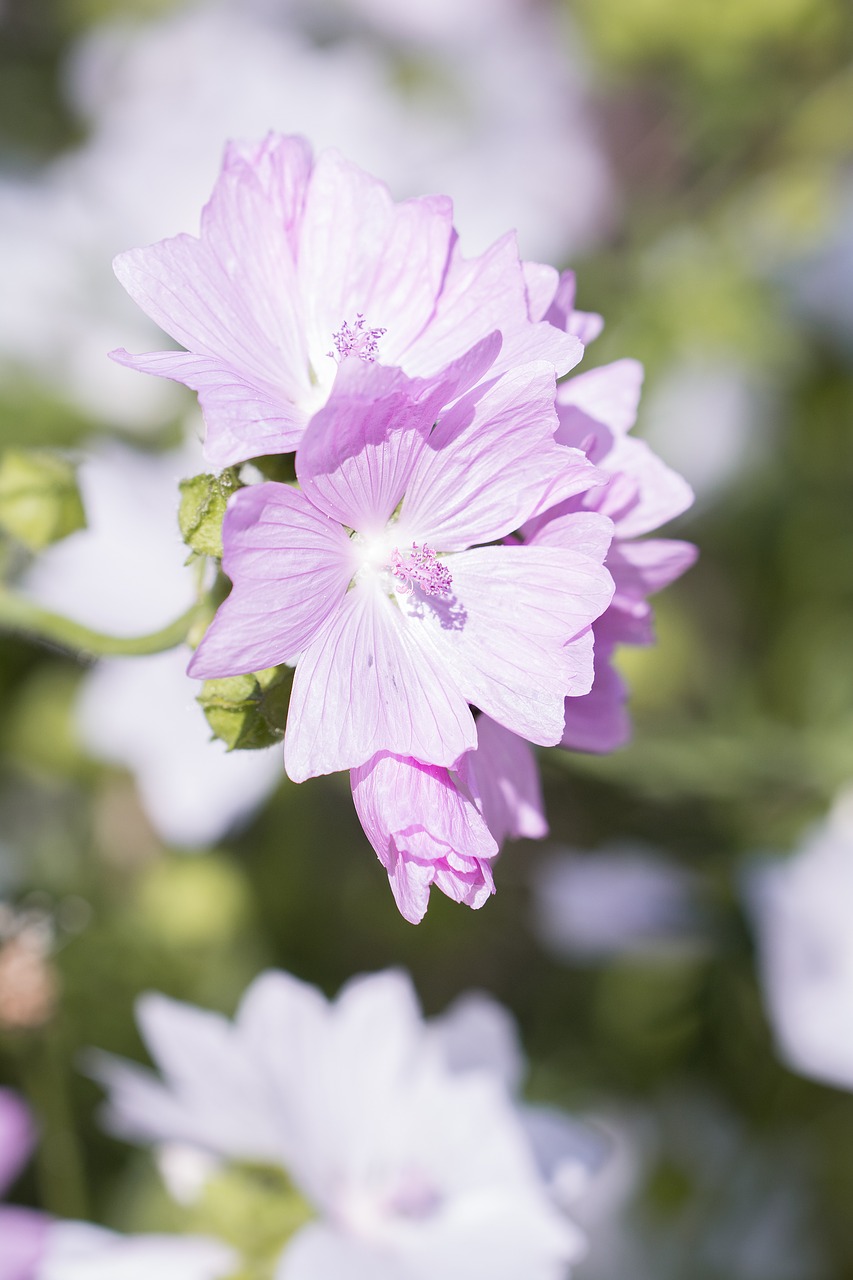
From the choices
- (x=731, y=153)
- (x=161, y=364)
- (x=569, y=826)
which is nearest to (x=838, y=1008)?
(x=569, y=826)

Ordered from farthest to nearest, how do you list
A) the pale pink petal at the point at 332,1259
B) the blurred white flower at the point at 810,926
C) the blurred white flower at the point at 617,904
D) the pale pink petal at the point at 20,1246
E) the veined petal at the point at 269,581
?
the blurred white flower at the point at 617,904, the blurred white flower at the point at 810,926, the pale pink petal at the point at 20,1246, the pale pink petal at the point at 332,1259, the veined petal at the point at 269,581

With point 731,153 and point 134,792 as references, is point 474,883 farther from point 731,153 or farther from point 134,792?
point 731,153

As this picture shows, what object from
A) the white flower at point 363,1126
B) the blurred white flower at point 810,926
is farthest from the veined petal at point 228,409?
the blurred white flower at point 810,926

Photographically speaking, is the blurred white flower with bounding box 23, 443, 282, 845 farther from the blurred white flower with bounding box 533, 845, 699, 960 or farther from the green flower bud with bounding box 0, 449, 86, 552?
the green flower bud with bounding box 0, 449, 86, 552

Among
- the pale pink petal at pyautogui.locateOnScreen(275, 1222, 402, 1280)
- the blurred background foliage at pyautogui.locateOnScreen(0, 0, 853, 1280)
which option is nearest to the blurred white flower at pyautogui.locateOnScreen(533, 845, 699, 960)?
the blurred background foliage at pyautogui.locateOnScreen(0, 0, 853, 1280)

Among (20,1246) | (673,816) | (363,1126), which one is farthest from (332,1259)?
(673,816)

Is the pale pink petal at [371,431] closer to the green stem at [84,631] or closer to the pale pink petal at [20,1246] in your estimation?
the green stem at [84,631]

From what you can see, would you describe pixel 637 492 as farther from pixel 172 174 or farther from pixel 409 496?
pixel 172 174
